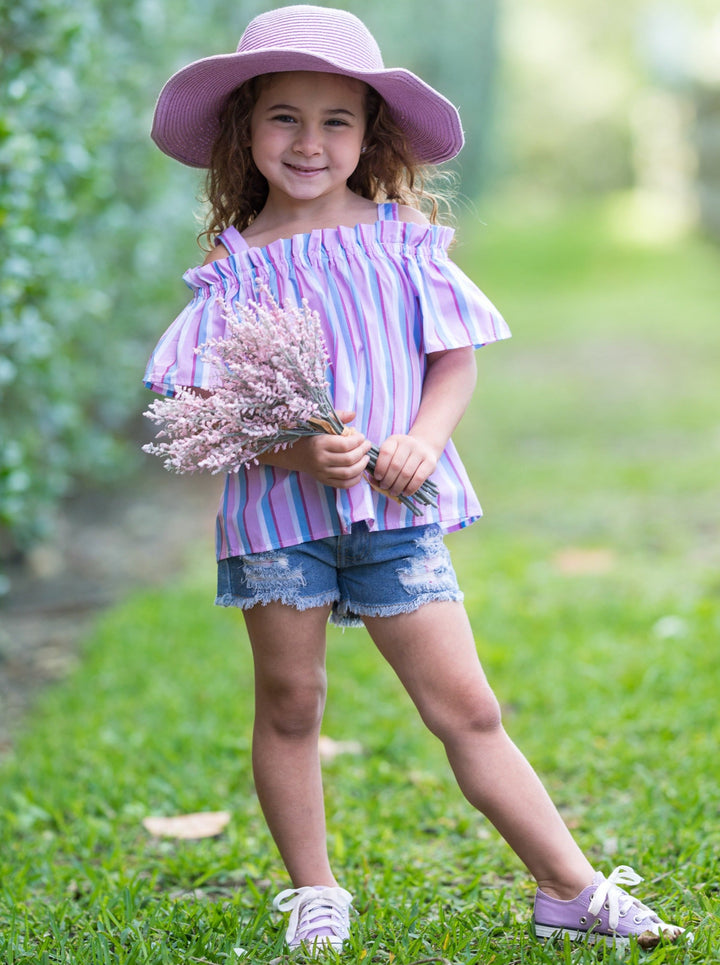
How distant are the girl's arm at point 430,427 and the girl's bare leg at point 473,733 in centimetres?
24

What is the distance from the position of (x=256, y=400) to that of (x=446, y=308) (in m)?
0.39

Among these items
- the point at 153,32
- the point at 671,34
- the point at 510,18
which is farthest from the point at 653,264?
the point at 510,18

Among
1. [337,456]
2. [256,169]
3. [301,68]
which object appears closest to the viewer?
[337,456]

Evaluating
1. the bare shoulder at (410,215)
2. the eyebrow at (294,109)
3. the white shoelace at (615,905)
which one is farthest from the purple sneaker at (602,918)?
the eyebrow at (294,109)

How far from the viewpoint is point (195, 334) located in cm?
215

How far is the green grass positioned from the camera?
7.61ft

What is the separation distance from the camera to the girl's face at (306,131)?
2.14 metres

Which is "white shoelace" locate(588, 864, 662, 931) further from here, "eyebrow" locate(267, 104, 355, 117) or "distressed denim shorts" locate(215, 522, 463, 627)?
"eyebrow" locate(267, 104, 355, 117)

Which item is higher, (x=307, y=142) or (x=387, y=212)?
(x=307, y=142)

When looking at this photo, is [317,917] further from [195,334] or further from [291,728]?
[195,334]

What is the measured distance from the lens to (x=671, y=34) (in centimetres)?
2309

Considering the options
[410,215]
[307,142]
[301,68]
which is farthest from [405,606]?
[301,68]

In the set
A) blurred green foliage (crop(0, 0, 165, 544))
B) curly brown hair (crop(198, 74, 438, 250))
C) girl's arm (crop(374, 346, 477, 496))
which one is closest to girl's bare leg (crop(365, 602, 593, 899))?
girl's arm (crop(374, 346, 477, 496))

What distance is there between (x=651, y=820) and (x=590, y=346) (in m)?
9.13
